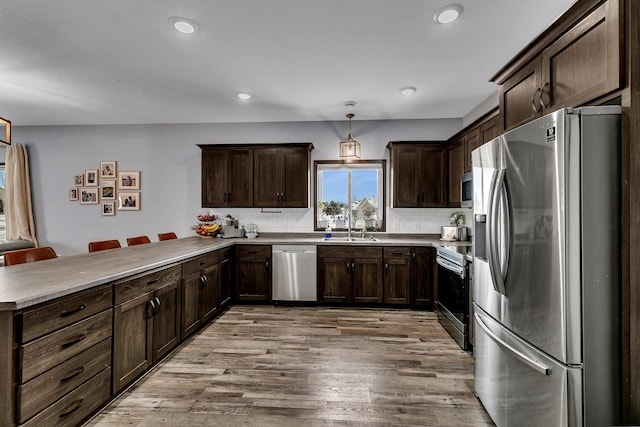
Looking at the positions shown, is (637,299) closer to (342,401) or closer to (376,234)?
(342,401)

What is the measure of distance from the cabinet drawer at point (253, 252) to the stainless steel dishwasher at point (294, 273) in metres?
0.08

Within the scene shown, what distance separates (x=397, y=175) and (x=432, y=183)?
0.50 m

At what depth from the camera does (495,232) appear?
1.70 m

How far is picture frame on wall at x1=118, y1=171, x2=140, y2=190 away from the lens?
510 centimetres

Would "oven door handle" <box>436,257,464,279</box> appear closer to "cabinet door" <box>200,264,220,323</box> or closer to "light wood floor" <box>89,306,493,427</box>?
"light wood floor" <box>89,306,493,427</box>

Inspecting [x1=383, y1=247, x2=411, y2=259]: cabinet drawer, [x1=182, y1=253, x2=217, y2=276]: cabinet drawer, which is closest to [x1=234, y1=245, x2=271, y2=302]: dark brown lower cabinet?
A: [x1=182, y1=253, x2=217, y2=276]: cabinet drawer

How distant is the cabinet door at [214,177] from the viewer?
464cm

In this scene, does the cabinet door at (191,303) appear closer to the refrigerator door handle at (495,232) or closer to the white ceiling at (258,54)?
the white ceiling at (258,54)

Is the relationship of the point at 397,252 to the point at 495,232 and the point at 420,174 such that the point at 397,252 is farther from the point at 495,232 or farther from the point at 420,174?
the point at 495,232

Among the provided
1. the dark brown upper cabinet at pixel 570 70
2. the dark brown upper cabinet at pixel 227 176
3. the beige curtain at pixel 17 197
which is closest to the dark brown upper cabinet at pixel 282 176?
the dark brown upper cabinet at pixel 227 176

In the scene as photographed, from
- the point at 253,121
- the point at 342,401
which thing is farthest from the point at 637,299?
the point at 253,121

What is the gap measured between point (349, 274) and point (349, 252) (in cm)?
30

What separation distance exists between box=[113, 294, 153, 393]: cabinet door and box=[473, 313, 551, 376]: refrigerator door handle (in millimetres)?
2369

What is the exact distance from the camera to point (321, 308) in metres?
4.21
